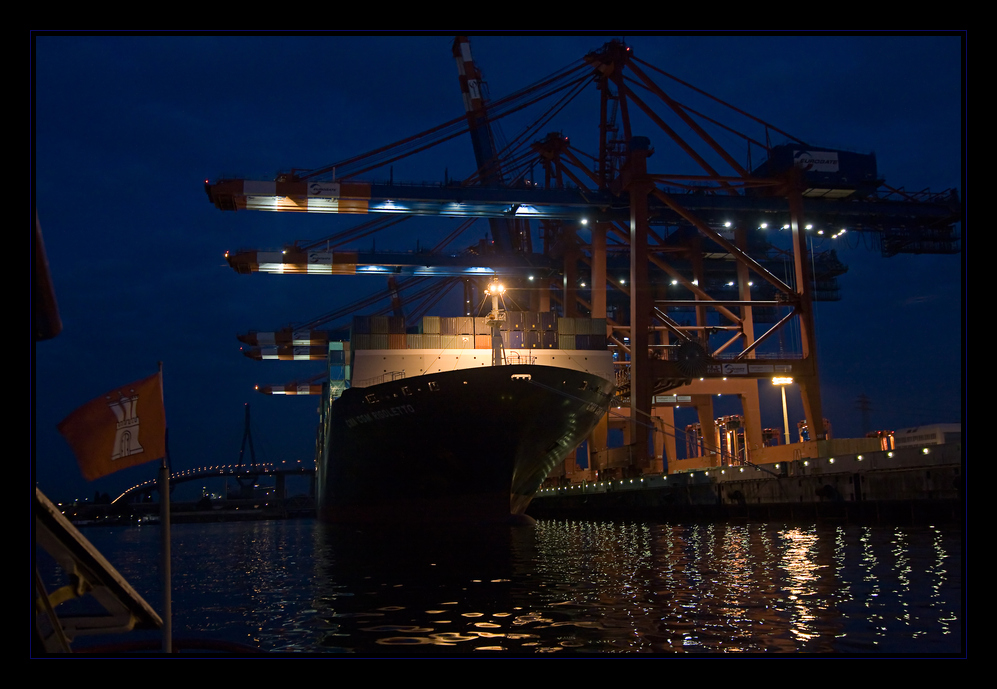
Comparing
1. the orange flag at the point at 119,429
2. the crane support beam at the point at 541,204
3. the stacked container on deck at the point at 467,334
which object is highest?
the crane support beam at the point at 541,204

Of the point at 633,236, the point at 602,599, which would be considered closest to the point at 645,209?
the point at 633,236

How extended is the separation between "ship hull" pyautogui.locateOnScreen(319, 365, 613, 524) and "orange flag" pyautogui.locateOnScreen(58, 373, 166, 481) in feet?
70.2

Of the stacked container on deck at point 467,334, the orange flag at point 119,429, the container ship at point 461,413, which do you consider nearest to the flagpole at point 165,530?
the orange flag at point 119,429

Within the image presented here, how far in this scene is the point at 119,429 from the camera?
4684mm

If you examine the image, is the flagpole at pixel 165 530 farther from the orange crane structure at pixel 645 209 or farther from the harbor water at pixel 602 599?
the orange crane structure at pixel 645 209

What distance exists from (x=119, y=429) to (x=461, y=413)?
2204cm

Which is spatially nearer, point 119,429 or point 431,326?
point 119,429

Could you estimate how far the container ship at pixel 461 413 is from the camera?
2677cm

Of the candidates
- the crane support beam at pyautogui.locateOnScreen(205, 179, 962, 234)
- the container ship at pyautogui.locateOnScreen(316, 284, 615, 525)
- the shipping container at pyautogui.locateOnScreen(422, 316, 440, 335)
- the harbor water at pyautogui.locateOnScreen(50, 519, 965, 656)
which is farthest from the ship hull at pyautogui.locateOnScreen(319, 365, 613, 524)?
the crane support beam at pyautogui.locateOnScreen(205, 179, 962, 234)

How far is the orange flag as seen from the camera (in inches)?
180

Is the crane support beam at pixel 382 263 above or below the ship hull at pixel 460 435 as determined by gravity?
above

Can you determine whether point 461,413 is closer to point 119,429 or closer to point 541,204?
point 541,204

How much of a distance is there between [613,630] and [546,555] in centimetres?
912

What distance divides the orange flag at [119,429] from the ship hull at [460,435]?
2139 centimetres
